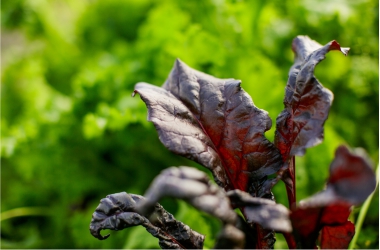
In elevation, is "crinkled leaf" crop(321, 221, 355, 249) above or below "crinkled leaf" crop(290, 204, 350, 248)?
below

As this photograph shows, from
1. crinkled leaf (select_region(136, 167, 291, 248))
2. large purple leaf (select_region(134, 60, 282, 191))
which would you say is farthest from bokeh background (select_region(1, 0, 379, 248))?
crinkled leaf (select_region(136, 167, 291, 248))

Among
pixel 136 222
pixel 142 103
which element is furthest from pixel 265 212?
pixel 142 103

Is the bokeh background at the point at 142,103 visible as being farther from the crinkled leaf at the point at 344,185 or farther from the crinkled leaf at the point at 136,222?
the crinkled leaf at the point at 344,185

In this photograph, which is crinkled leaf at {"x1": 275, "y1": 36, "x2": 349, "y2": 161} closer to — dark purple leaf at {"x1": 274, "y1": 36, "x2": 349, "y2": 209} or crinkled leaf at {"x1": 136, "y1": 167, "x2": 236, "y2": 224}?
dark purple leaf at {"x1": 274, "y1": 36, "x2": 349, "y2": 209}

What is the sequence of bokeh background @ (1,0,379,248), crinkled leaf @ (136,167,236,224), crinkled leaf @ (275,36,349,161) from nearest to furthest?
crinkled leaf @ (136,167,236,224) → crinkled leaf @ (275,36,349,161) → bokeh background @ (1,0,379,248)

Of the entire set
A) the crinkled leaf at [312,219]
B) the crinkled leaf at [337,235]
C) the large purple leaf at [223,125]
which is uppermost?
the large purple leaf at [223,125]

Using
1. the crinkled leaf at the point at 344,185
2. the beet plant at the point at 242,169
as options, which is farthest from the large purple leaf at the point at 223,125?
the crinkled leaf at the point at 344,185

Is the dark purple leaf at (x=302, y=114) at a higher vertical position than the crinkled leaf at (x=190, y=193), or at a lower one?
higher
